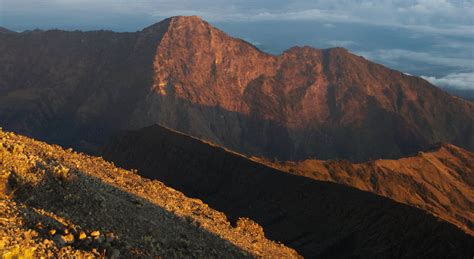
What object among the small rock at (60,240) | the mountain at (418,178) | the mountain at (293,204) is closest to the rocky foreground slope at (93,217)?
the small rock at (60,240)

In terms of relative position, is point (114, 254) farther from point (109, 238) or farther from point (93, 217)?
point (93, 217)

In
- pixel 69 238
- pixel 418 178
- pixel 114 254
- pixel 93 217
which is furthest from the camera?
pixel 418 178

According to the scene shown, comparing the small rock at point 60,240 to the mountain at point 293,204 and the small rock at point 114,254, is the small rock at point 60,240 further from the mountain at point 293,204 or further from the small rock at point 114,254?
the mountain at point 293,204

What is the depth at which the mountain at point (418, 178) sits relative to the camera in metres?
108

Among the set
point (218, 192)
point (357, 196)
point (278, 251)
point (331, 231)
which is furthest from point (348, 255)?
point (218, 192)

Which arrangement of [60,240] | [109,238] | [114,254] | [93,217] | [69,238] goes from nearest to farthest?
[60,240] < [69,238] < [114,254] < [109,238] < [93,217]

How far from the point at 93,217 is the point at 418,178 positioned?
112 m

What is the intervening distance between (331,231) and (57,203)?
1986 inches

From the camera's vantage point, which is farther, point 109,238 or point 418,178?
point 418,178

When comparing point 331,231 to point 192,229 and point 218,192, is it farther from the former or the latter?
point 192,229

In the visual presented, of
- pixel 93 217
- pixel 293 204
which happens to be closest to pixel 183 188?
pixel 293 204

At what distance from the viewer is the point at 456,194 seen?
124m

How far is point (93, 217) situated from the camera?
20250 mm

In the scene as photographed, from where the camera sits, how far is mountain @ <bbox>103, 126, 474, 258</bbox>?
5766 cm
